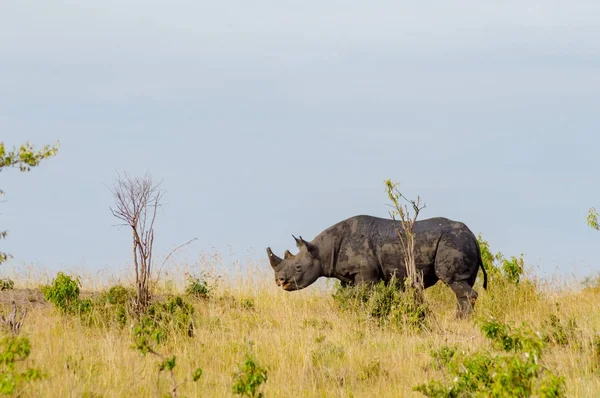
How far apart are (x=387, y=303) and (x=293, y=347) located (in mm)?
3515

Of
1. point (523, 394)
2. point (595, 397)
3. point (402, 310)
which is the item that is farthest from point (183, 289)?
point (523, 394)

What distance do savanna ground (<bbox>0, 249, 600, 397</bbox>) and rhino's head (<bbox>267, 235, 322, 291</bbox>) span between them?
37cm

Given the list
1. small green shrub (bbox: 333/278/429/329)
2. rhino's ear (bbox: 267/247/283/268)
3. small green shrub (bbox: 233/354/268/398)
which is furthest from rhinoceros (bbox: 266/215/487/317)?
small green shrub (bbox: 233/354/268/398)

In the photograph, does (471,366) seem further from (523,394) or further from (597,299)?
(597,299)

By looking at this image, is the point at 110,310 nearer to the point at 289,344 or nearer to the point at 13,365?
the point at 289,344

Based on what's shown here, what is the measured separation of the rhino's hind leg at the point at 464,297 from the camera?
51.0 ft

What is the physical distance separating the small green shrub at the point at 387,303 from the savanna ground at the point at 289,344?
0.15 meters

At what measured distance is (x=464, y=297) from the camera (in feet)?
51.7

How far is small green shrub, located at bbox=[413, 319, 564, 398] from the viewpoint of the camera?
255 inches

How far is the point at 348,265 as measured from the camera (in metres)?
16.2

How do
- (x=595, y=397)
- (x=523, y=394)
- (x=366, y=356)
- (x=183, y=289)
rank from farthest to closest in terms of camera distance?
(x=183, y=289) → (x=366, y=356) → (x=595, y=397) → (x=523, y=394)

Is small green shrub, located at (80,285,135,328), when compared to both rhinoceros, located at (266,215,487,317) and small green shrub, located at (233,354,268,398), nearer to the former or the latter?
rhinoceros, located at (266,215,487,317)

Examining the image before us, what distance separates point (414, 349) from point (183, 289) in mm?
7686

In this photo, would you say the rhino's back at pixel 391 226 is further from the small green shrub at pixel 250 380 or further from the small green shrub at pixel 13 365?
the small green shrub at pixel 13 365
